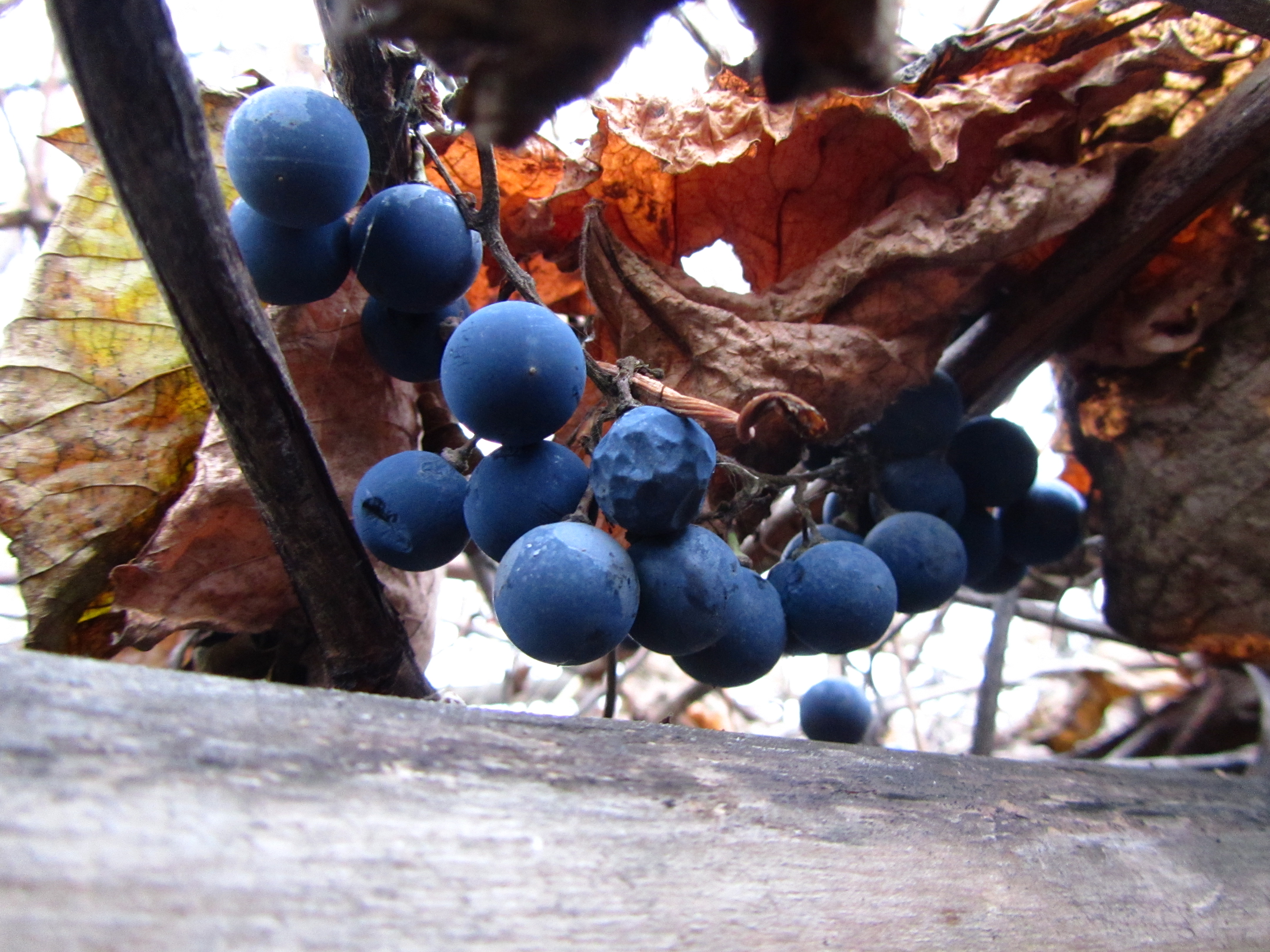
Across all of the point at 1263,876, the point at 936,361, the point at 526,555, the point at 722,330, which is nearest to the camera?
the point at 526,555

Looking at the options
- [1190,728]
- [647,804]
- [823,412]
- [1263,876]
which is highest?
[823,412]

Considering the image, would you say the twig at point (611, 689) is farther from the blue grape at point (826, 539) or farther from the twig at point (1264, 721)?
the twig at point (1264, 721)

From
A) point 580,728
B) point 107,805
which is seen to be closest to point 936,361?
point 580,728

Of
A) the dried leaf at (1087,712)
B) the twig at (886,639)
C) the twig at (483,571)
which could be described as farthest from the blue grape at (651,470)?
the dried leaf at (1087,712)

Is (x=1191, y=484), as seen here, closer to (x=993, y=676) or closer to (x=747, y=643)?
(x=993, y=676)

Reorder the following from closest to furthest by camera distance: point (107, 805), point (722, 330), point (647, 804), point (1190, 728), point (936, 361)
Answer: point (107, 805) → point (647, 804) → point (722, 330) → point (936, 361) → point (1190, 728)

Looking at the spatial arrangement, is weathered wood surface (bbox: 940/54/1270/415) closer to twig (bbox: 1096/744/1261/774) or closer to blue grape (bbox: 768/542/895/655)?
blue grape (bbox: 768/542/895/655)

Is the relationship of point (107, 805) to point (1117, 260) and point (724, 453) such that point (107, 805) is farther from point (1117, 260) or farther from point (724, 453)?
point (1117, 260)
